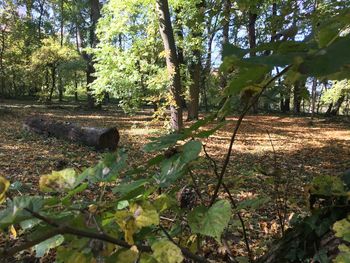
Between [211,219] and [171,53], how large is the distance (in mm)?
7317

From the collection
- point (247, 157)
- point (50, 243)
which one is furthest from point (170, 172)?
point (247, 157)

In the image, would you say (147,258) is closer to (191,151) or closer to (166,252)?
(166,252)

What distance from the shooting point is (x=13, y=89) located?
1128 inches

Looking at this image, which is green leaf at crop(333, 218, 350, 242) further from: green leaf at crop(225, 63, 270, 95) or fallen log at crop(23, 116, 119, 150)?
fallen log at crop(23, 116, 119, 150)

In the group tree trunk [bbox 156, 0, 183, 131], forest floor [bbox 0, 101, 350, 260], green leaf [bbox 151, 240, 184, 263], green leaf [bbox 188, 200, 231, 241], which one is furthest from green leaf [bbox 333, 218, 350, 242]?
tree trunk [bbox 156, 0, 183, 131]

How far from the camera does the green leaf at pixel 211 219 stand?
66cm

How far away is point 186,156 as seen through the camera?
65cm

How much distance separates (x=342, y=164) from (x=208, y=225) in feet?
23.3

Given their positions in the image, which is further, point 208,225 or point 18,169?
point 18,169

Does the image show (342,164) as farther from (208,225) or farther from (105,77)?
(208,225)

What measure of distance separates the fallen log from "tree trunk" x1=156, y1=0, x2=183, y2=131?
1420 mm

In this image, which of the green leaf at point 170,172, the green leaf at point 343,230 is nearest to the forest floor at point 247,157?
the green leaf at point 343,230

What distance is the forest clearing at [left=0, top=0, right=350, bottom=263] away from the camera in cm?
60

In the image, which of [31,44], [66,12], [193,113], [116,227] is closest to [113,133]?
[193,113]
